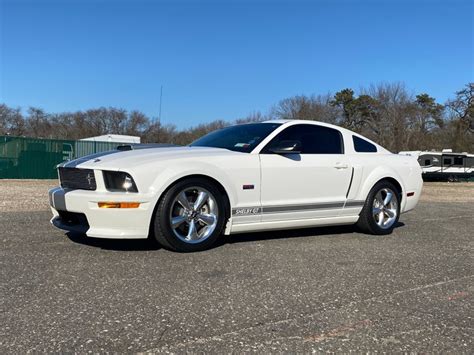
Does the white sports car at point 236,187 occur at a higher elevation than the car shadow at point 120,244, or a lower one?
higher

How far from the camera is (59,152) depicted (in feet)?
72.5

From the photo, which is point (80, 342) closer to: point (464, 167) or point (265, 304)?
point (265, 304)

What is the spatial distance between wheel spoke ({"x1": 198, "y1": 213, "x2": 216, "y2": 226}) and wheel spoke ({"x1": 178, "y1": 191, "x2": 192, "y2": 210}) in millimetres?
158

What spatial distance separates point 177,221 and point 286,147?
61.3 inches

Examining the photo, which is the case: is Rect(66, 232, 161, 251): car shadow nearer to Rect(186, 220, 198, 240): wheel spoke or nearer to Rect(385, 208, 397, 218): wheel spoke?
Rect(186, 220, 198, 240): wheel spoke

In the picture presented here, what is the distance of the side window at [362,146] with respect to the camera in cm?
642

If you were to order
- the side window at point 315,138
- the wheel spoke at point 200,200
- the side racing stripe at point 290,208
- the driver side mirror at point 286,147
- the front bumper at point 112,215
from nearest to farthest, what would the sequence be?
the front bumper at point 112,215, the wheel spoke at point 200,200, the side racing stripe at point 290,208, the driver side mirror at point 286,147, the side window at point 315,138

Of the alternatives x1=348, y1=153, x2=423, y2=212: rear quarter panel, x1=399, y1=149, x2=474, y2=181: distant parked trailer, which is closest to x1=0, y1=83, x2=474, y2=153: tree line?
x1=399, y1=149, x2=474, y2=181: distant parked trailer

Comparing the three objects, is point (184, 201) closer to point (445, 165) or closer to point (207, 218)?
point (207, 218)

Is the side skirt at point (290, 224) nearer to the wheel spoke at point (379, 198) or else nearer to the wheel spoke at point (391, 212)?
the wheel spoke at point (379, 198)

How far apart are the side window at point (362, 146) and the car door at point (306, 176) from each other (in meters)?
0.28

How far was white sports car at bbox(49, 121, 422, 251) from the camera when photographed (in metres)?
4.51

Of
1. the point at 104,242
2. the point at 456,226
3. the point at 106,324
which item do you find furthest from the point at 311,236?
the point at 106,324

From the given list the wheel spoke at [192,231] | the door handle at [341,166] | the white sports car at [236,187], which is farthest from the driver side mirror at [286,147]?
the wheel spoke at [192,231]
